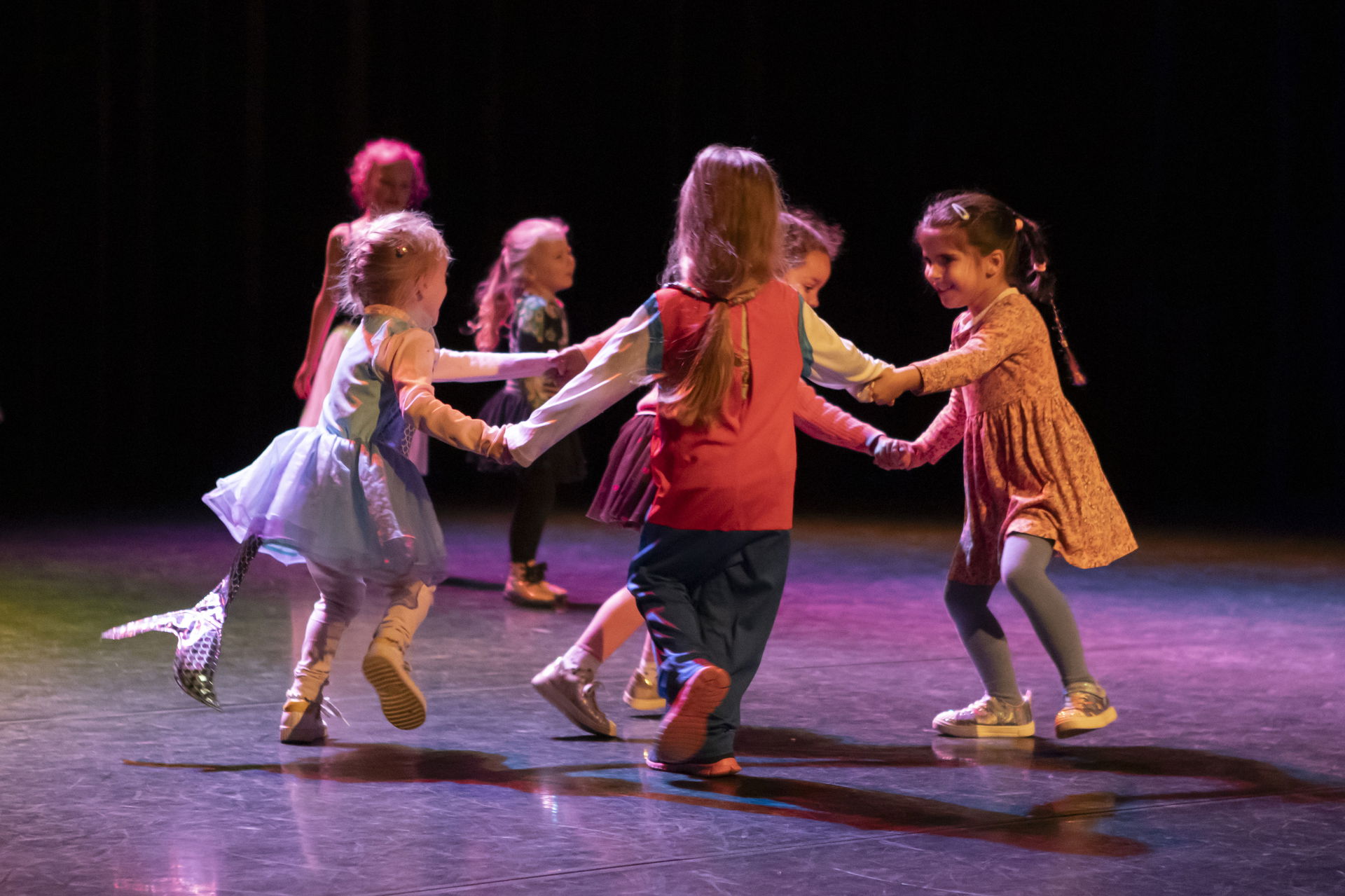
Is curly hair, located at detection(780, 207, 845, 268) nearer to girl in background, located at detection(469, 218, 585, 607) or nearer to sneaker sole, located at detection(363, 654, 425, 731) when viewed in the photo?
sneaker sole, located at detection(363, 654, 425, 731)

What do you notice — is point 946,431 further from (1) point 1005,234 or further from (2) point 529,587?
(2) point 529,587

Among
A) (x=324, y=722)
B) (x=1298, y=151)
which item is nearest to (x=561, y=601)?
(x=324, y=722)

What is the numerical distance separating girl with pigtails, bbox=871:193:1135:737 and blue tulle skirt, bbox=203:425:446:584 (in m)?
0.99

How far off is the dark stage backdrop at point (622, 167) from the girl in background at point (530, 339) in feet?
11.2

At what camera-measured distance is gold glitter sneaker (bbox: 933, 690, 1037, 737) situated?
3.13 meters

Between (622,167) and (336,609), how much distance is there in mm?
6511

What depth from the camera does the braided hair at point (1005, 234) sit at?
322 cm

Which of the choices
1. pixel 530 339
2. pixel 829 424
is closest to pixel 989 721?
pixel 829 424

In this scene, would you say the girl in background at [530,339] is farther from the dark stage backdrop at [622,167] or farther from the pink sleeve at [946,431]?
the dark stage backdrop at [622,167]

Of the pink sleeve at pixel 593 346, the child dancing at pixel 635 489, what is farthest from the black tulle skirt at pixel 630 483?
the pink sleeve at pixel 593 346

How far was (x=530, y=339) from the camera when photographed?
17.1ft

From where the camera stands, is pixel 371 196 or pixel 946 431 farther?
pixel 371 196

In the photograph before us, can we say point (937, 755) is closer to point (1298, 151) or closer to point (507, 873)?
point (507, 873)

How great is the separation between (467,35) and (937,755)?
6887 mm
